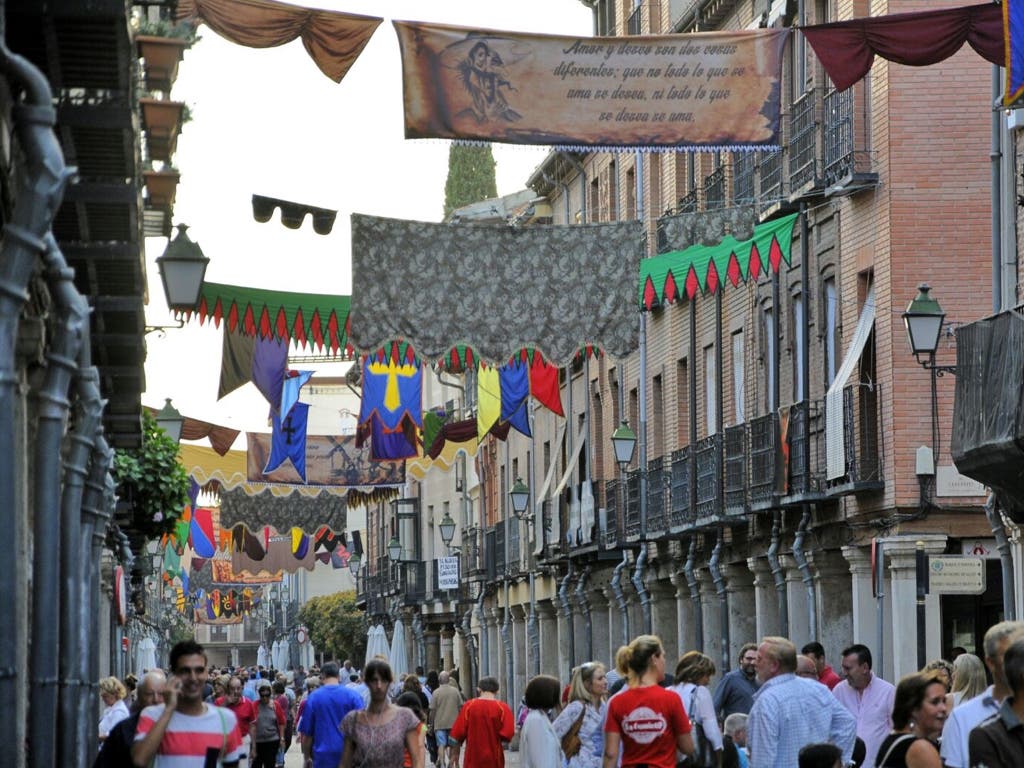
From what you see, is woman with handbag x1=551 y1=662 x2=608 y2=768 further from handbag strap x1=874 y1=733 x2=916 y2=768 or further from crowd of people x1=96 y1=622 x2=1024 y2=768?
handbag strap x1=874 y1=733 x2=916 y2=768

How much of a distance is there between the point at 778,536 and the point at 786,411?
2.21 m

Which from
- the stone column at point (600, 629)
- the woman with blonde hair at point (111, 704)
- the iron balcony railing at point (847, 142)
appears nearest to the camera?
the woman with blonde hair at point (111, 704)

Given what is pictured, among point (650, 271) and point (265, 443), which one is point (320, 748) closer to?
point (650, 271)

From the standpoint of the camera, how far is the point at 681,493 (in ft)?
115

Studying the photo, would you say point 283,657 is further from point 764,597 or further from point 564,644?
point 764,597

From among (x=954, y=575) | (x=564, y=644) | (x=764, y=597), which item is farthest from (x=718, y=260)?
(x=564, y=644)

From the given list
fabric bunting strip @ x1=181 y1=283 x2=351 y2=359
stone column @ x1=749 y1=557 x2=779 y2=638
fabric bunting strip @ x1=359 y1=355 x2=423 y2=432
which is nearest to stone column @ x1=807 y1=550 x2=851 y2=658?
stone column @ x1=749 y1=557 x2=779 y2=638

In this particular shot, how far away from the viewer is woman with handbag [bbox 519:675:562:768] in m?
14.6

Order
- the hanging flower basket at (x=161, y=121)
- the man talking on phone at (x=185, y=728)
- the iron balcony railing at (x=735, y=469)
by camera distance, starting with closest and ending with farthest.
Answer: the man talking on phone at (x=185, y=728) → the hanging flower basket at (x=161, y=121) → the iron balcony railing at (x=735, y=469)

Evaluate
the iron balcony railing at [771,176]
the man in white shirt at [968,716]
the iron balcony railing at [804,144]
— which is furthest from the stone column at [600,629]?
the man in white shirt at [968,716]

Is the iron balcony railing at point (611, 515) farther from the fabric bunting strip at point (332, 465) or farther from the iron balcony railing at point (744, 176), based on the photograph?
the iron balcony railing at point (744, 176)

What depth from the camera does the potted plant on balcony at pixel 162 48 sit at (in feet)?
49.6

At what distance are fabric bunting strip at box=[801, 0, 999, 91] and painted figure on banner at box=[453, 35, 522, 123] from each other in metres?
2.22

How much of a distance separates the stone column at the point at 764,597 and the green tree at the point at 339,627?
226ft
